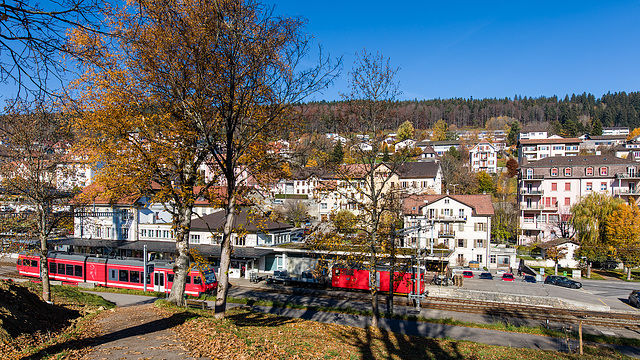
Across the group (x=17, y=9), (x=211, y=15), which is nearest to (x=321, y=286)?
(x=211, y=15)

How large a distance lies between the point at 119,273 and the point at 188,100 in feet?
77.8

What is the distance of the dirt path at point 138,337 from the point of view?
8.01 metres

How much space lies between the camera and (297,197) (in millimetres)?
75062

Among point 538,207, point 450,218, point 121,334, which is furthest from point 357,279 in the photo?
point 538,207

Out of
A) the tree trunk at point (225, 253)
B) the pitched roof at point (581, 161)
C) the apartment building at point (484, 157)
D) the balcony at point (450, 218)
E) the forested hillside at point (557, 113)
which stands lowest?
the balcony at point (450, 218)

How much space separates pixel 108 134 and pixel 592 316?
29.3m

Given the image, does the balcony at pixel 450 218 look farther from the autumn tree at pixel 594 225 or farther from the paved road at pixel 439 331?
the paved road at pixel 439 331

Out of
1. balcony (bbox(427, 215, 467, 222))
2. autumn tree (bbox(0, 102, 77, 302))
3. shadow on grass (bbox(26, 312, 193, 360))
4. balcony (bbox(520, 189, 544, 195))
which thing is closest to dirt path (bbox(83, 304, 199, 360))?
shadow on grass (bbox(26, 312, 193, 360))

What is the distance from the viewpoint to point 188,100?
36.5 ft

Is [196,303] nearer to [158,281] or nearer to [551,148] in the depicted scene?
[158,281]

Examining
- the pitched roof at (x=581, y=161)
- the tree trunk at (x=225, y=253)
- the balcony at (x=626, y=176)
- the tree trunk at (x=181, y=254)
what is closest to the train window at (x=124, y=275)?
the tree trunk at (x=181, y=254)

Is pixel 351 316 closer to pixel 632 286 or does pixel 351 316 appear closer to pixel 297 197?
pixel 632 286

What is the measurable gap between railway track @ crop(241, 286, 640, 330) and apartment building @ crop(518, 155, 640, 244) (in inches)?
1253

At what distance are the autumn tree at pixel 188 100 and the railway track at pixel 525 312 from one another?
1787 cm
